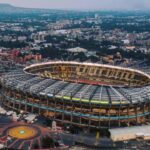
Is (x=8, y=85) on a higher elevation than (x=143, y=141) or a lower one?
higher

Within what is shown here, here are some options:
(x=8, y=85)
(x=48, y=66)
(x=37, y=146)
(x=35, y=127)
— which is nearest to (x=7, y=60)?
(x=48, y=66)

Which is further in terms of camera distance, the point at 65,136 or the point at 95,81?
the point at 95,81

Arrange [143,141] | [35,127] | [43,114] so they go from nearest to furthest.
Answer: [143,141] < [35,127] < [43,114]

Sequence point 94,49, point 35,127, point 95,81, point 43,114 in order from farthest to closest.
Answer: point 94,49 → point 95,81 → point 43,114 → point 35,127

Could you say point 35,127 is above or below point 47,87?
below

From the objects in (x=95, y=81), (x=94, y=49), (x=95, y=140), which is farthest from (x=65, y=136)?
(x=94, y=49)

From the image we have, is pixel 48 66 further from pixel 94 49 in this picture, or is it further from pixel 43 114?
pixel 94 49

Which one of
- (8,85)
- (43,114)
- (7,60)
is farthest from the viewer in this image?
(7,60)

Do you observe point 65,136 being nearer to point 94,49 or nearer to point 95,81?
point 95,81

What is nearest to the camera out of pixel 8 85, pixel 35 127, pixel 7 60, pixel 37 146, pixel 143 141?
pixel 37 146
